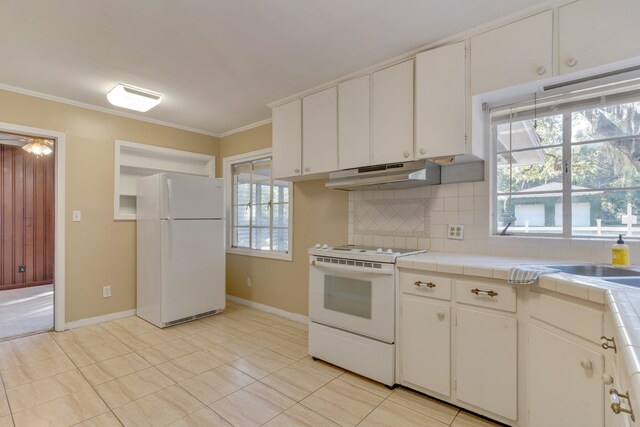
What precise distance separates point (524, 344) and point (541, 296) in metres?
0.29

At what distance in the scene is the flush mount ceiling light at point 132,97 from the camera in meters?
2.79

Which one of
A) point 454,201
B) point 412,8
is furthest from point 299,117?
point 454,201

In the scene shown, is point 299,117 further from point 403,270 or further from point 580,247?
point 580,247

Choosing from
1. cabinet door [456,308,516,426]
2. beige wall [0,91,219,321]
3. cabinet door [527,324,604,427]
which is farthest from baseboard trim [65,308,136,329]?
cabinet door [527,324,604,427]

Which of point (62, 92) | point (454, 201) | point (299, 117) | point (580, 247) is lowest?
point (580, 247)

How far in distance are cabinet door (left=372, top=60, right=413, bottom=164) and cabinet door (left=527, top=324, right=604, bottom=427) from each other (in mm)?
1365

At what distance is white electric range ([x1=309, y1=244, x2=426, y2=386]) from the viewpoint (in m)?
2.12

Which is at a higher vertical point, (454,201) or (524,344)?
(454,201)

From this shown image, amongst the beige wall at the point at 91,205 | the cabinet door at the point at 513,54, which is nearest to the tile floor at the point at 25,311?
the beige wall at the point at 91,205

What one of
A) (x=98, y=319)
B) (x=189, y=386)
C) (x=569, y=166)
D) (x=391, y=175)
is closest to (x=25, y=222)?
(x=98, y=319)

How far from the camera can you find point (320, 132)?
2.77m

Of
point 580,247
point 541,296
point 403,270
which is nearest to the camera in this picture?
point 541,296

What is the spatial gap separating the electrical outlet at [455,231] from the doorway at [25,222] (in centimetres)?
537

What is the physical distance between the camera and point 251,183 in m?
4.16
